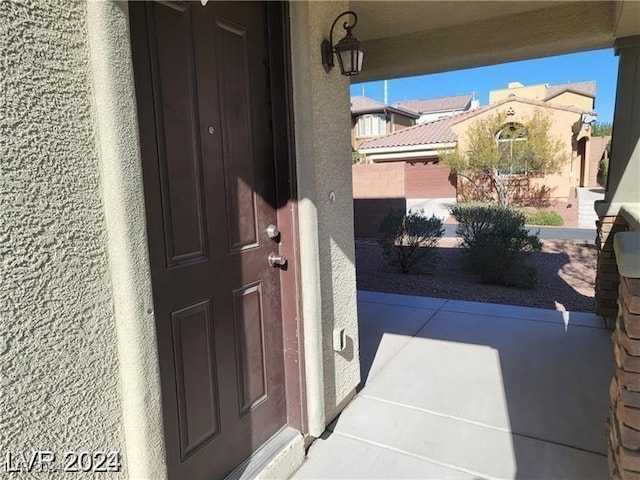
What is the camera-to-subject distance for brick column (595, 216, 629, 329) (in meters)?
4.45

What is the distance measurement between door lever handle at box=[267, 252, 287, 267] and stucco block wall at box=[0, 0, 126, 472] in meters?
1.03

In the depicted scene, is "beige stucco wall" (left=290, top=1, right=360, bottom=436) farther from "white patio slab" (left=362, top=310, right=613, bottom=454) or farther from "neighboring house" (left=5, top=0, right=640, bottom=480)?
"white patio slab" (left=362, top=310, right=613, bottom=454)

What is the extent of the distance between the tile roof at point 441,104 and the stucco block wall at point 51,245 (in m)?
43.3

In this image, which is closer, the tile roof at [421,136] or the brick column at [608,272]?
the brick column at [608,272]

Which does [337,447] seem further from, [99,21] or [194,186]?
[99,21]

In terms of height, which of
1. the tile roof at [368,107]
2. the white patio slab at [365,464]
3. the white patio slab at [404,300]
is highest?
the tile roof at [368,107]

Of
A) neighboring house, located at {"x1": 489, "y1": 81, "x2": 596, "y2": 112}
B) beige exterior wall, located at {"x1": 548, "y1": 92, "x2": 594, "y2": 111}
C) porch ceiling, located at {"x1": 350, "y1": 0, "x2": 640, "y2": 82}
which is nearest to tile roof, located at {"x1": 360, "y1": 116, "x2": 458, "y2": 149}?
neighboring house, located at {"x1": 489, "y1": 81, "x2": 596, "y2": 112}

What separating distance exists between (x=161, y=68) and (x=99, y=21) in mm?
389

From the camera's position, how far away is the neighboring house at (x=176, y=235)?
1.29 metres

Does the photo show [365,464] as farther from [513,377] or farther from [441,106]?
[441,106]

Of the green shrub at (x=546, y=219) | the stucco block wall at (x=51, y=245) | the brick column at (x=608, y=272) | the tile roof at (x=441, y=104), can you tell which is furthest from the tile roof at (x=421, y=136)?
the stucco block wall at (x=51, y=245)

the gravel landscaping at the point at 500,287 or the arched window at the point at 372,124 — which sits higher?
the arched window at the point at 372,124

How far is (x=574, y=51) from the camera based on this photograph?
4.00 meters

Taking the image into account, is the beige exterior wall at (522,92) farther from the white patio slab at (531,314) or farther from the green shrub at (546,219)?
the white patio slab at (531,314)
